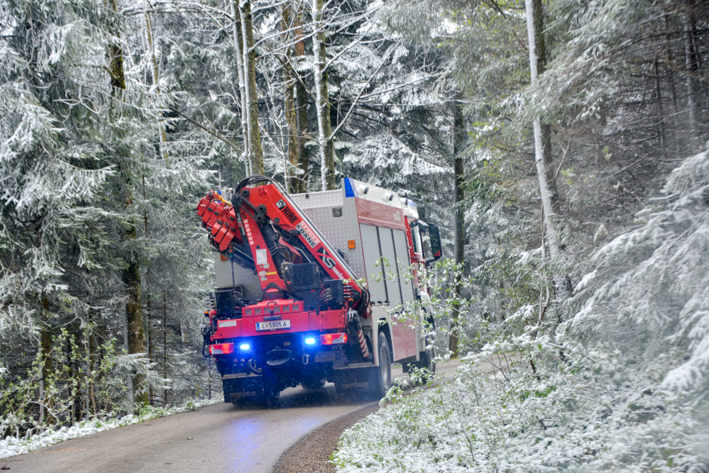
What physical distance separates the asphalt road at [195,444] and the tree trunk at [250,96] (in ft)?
16.8

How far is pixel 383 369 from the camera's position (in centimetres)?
1012

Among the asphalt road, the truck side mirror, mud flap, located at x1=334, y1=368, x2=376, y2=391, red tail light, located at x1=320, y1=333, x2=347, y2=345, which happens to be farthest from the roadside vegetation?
red tail light, located at x1=320, y1=333, x2=347, y2=345

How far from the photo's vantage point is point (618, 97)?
6836mm

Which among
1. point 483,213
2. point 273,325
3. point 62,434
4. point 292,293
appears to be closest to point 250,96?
point 292,293

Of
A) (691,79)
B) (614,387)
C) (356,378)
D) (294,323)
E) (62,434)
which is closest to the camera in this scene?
(614,387)

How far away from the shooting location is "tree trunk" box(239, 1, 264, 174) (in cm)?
1234

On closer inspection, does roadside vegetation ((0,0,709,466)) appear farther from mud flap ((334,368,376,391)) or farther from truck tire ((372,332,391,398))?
mud flap ((334,368,376,391))

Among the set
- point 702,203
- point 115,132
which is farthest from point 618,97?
point 115,132

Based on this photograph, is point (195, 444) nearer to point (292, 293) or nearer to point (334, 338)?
point (334, 338)

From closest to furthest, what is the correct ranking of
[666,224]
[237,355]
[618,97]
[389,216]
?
[666,224], [618,97], [237,355], [389,216]

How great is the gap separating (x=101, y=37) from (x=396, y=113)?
1325 cm

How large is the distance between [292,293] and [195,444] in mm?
3212

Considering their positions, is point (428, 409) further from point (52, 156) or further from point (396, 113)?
point (396, 113)

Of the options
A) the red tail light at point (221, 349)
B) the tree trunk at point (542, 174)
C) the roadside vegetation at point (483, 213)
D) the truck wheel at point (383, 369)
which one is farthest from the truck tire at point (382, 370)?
the tree trunk at point (542, 174)
